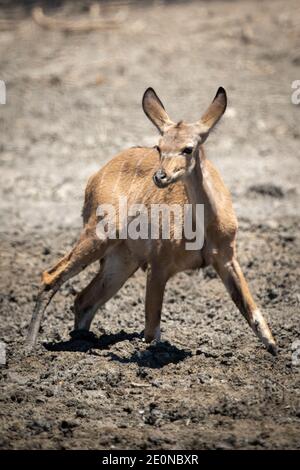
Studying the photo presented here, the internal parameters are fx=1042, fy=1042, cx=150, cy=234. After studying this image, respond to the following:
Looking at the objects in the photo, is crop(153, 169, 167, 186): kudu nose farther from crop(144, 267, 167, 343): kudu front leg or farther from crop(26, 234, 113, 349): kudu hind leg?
crop(26, 234, 113, 349): kudu hind leg

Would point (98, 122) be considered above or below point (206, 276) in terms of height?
above

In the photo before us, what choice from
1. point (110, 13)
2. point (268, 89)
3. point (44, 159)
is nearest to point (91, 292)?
point (44, 159)

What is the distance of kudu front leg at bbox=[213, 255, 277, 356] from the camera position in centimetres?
832

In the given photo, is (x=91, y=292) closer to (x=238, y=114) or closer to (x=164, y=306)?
(x=164, y=306)

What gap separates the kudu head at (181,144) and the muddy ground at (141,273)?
62.9 inches

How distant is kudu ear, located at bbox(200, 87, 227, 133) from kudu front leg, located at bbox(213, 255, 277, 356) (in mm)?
1060

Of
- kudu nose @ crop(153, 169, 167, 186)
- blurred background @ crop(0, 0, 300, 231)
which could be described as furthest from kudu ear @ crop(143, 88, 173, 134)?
blurred background @ crop(0, 0, 300, 231)

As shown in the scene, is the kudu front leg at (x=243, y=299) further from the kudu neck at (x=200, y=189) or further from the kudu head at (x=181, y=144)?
the kudu head at (x=181, y=144)

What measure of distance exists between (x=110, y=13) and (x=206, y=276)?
10319 mm

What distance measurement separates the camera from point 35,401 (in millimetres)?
7969

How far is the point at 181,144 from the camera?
8.06 metres

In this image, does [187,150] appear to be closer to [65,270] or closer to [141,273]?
[65,270]

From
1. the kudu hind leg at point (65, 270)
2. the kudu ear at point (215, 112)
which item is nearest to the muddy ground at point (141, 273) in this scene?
the kudu hind leg at point (65, 270)

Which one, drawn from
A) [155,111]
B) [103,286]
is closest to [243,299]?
[103,286]
